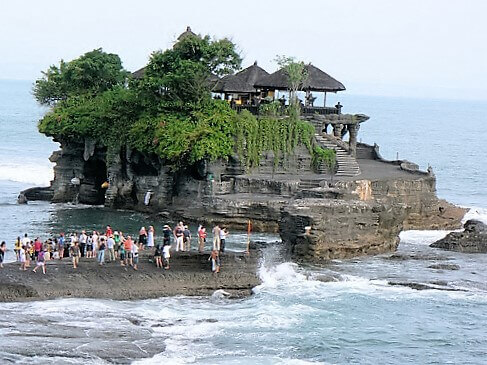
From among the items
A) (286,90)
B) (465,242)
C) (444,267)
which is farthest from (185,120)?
(444,267)

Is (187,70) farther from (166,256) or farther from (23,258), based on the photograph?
(23,258)

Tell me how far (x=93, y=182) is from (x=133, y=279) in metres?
26.7

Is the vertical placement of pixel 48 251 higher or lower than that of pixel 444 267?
higher

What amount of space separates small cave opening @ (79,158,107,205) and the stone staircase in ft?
47.6

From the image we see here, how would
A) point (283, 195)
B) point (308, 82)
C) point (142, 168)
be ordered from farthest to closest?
point (142, 168), point (308, 82), point (283, 195)

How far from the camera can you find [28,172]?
90875mm

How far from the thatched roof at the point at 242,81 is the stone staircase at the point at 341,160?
5.19 metres

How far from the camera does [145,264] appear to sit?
41.0 m

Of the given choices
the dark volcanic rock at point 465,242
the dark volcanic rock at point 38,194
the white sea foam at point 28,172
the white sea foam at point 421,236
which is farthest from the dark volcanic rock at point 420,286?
the white sea foam at point 28,172

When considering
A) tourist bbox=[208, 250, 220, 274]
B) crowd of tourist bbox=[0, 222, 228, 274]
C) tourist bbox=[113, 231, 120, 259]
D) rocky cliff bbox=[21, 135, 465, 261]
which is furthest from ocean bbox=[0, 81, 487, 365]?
tourist bbox=[113, 231, 120, 259]

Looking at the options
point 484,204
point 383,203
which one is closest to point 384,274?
point 383,203

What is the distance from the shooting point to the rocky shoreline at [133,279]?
37.5 m

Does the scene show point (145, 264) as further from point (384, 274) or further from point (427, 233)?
point (427, 233)

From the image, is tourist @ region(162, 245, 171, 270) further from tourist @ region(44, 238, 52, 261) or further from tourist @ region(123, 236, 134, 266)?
tourist @ region(44, 238, 52, 261)
